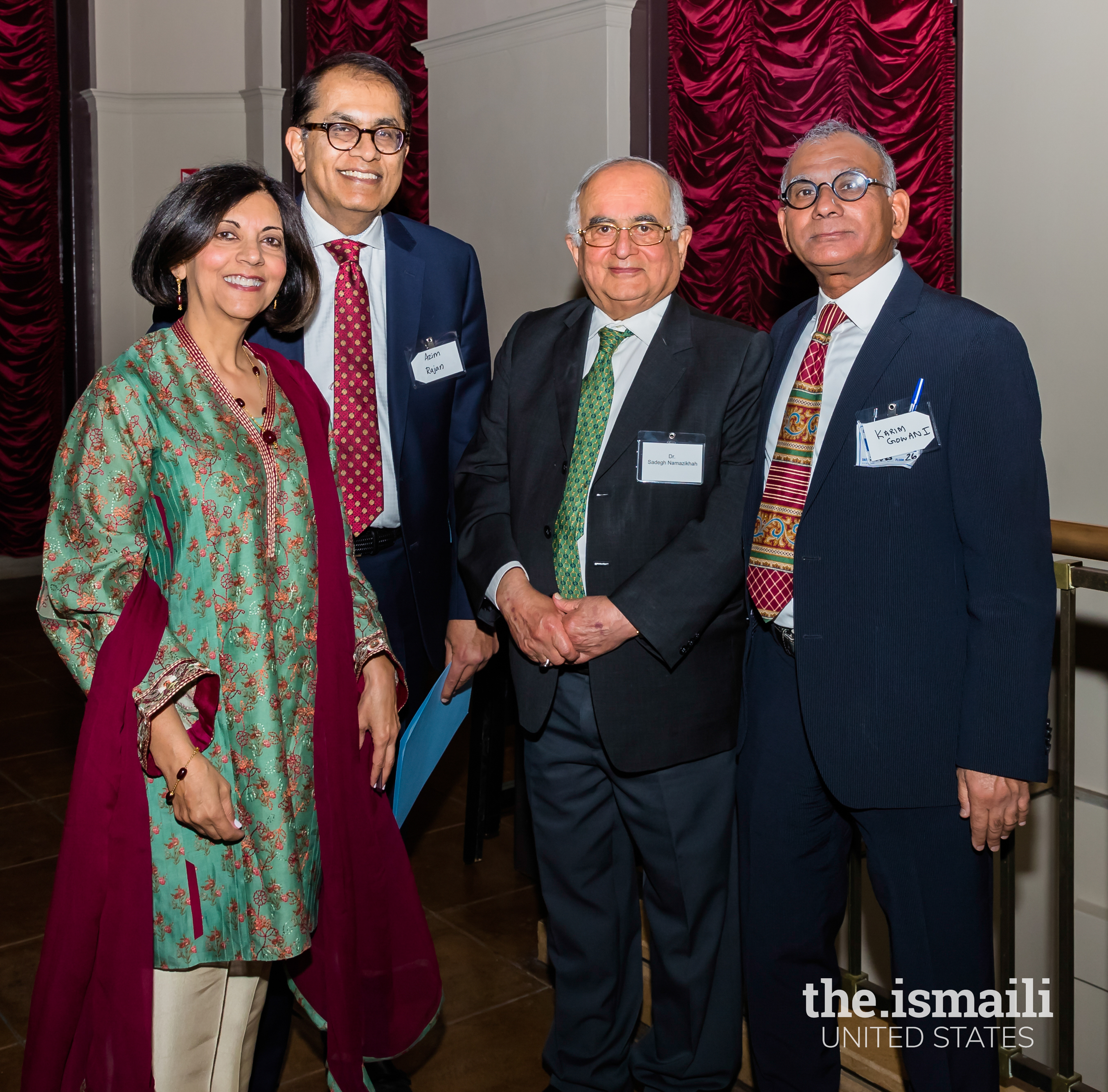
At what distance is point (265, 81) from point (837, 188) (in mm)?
5296

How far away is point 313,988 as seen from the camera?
193cm

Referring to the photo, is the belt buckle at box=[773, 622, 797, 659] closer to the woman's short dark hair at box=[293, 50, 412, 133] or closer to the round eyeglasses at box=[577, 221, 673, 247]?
the round eyeglasses at box=[577, 221, 673, 247]

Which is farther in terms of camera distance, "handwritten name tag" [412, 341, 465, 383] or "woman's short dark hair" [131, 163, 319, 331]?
"handwritten name tag" [412, 341, 465, 383]

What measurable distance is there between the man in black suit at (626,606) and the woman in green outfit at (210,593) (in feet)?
1.36

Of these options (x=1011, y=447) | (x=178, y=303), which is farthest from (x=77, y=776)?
(x=1011, y=447)

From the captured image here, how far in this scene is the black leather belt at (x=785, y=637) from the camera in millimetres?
1894

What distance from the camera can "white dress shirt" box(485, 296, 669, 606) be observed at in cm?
199

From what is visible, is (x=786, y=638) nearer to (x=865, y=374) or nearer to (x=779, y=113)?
(x=865, y=374)

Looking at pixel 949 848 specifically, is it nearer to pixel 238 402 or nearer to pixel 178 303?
pixel 238 402

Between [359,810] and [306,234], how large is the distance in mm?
955

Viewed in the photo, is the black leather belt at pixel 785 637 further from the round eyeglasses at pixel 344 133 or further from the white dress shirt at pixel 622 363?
the round eyeglasses at pixel 344 133

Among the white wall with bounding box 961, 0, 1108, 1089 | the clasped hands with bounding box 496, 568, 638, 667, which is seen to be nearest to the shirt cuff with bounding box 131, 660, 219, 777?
the clasped hands with bounding box 496, 568, 638, 667

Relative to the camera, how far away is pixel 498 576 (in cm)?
203

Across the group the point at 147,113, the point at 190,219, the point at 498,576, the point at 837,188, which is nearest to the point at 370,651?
the point at 498,576
